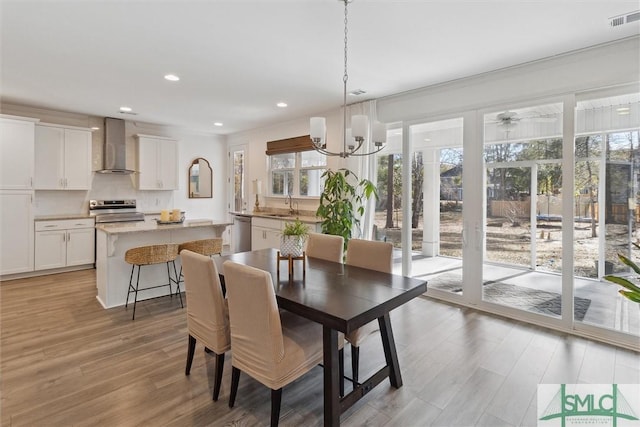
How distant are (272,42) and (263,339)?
100 inches

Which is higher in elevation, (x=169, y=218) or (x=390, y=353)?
(x=169, y=218)

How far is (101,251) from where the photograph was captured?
4.00m

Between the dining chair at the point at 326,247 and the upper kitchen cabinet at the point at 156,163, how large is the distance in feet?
15.3

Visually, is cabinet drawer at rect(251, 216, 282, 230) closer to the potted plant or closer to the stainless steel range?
the stainless steel range

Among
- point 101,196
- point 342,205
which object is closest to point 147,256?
point 342,205

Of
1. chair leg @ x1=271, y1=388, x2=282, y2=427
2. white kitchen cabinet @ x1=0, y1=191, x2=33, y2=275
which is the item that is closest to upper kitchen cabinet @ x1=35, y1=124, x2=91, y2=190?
white kitchen cabinet @ x1=0, y1=191, x2=33, y2=275

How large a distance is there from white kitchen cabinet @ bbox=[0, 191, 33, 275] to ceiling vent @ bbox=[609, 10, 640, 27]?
7.35 meters

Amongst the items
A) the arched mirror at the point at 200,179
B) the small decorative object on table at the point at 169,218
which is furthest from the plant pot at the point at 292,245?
the arched mirror at the point at 200,179

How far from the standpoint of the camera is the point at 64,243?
541 cm

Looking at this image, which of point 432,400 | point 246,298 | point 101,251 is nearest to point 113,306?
point 101,251

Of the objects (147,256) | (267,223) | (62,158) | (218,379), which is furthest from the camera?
(267,223)

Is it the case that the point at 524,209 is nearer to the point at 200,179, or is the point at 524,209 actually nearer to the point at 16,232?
the point at 200,179

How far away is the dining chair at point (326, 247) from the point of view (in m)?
3.15

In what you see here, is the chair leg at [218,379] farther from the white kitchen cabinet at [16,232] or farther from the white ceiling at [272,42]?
the white kitchen cabinet at [16,232]
